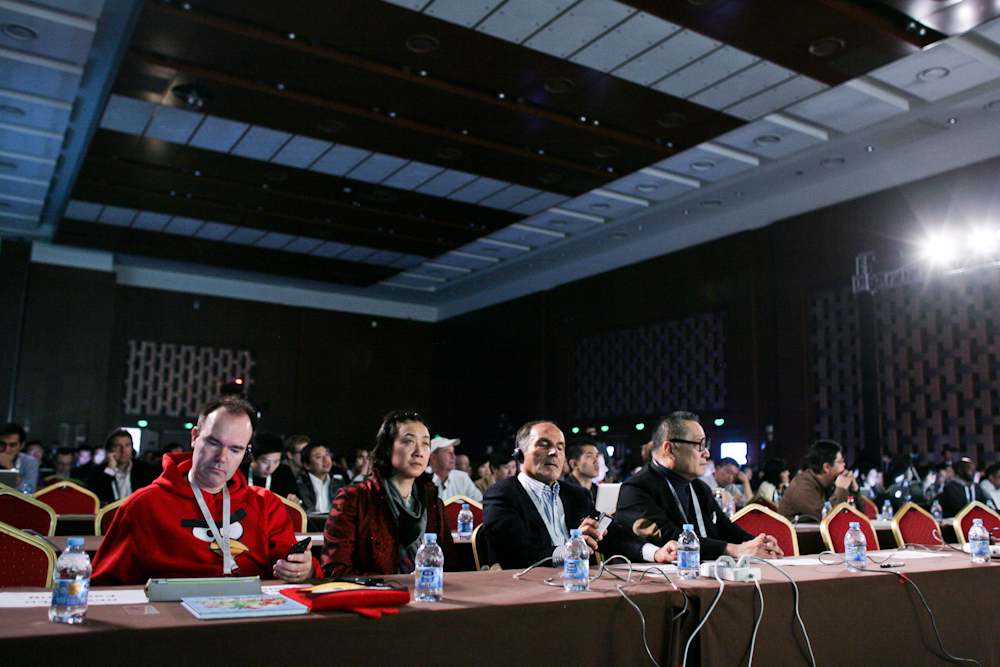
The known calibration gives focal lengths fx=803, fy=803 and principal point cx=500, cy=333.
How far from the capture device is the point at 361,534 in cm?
311

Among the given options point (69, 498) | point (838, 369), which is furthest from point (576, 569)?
point (838, 369)

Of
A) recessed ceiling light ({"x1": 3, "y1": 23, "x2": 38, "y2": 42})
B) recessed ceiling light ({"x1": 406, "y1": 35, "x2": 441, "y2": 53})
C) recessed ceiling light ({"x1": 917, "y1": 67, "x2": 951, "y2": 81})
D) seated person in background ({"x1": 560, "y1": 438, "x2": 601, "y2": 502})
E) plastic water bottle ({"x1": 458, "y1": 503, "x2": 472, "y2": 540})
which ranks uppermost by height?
recessed ceiling light ({"x1": 917, "y1": 67, "x2": 951, "y2": 81})

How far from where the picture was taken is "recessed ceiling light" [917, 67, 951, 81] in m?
8.97

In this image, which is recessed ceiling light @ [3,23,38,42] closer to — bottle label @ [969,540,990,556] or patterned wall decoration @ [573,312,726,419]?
bottle label @ [969,540,990,556]

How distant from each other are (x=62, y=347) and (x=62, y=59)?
8.50 metres

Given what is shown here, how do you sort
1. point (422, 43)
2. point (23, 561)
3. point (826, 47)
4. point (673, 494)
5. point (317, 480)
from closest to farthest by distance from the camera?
point (23, 561) → point (673, 494) → point (317, 480) → point (826, 47) → point (422, 43)

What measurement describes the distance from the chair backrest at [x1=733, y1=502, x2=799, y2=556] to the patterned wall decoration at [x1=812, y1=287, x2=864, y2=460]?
7536 mm

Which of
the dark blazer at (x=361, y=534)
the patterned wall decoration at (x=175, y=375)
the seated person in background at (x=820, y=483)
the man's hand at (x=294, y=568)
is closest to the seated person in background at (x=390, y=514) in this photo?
the dark blazer at (x=361, y=534)

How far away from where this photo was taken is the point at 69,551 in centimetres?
196

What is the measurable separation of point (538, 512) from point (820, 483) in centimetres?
332

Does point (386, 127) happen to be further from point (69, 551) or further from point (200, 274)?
point (200, 274)

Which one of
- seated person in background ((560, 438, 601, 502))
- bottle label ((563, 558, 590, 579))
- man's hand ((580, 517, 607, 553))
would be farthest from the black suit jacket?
seated person in background ((560, 438, 601, 502))

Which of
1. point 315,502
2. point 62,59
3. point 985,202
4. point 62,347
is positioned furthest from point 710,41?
point 62,347

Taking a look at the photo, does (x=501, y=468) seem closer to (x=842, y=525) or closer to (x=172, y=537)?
(x=842, y=525)
